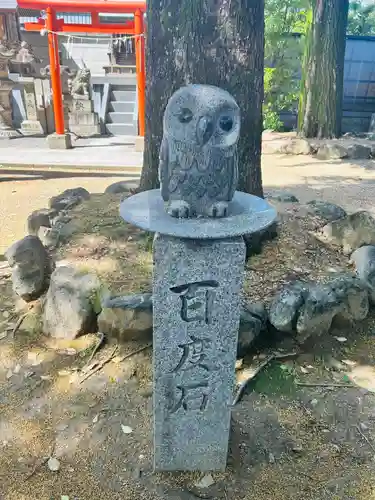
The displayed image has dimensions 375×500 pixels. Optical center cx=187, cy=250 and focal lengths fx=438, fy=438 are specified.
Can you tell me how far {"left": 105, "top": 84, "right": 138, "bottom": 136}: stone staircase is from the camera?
44.5 ft

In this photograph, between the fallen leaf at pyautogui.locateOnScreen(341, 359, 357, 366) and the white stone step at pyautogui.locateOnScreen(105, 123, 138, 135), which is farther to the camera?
the white stone step at pyautogui.locateOnScreen(105, 123, 138, 135)

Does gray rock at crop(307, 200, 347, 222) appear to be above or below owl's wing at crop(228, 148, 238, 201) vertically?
below

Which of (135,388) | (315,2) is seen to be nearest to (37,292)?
(135,388)

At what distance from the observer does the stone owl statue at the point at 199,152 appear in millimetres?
2033

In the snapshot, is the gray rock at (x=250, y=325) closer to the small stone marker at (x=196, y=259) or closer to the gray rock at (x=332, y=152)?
the small stone marker at (x=196, y=259)

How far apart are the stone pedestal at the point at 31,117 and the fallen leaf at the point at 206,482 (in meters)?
12.1

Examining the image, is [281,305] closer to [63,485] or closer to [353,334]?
[353,334]

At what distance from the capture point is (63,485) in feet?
8.24

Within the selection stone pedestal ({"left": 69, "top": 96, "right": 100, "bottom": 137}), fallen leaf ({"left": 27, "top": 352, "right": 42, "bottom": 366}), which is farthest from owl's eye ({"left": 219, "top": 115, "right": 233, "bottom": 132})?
stone pedestal ({"left": 69, "top": 96, "right": 100, "bottom": 137})

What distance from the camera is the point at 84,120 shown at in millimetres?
13023

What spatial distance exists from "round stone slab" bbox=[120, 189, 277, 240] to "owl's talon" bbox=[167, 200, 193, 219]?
0.09ft

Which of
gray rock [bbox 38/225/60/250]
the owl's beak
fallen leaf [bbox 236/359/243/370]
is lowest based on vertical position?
fallen leaf [bbox 236/359/243/370]

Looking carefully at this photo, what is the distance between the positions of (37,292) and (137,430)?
1911 mm

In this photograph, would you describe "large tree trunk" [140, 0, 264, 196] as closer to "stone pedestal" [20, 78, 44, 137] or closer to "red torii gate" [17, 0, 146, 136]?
"red torii gate" [17, 0, 146, 136]
